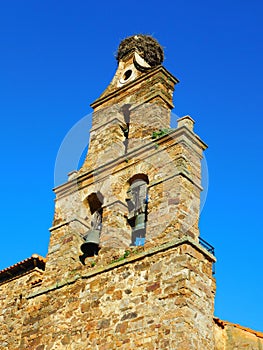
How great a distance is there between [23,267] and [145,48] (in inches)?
185

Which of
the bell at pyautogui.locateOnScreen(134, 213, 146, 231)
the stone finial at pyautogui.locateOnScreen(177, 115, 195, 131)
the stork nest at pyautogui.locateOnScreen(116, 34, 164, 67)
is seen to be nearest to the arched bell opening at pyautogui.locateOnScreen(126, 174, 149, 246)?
the bell at pyautogui.locateOnScreen(134, 213, 146, 231)

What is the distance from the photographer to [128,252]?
7.90 m

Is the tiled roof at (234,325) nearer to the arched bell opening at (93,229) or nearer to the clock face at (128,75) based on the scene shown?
the arched bell opening at (93,229)

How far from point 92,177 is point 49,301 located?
2082 millimetres

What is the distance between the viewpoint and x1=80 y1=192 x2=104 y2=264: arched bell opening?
8.58 metres

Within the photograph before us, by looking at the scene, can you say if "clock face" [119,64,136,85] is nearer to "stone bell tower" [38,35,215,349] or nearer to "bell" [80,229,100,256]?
"stone bell tower" [38,35,215,349]

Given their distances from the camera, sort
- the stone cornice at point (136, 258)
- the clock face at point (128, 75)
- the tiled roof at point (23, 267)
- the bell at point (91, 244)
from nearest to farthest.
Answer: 1. the stone cornice at point (136, 258)
2. the bell at point (91, 244)
3. the tiled roof at point (23, 267)
4. the clock face at point (128, 75)

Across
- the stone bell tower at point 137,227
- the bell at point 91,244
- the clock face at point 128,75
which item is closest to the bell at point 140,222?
the stone bell tower at point 137,227

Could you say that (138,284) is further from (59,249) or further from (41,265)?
(41,265)

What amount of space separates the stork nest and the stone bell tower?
0.48 m

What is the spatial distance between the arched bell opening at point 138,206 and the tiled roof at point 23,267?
2.13m

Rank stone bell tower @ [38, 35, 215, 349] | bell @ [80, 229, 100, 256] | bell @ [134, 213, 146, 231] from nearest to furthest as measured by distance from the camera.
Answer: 1. stone bell tower @ [38, 35, 215, 349]
2. bell @ [134, 213, 146, 231]
3. bell @ [80, 229, 100, 256]

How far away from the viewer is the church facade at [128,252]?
709cm

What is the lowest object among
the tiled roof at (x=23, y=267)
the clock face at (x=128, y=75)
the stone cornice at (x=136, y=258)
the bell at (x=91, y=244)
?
the stone cornice at (x=136, y=258)
